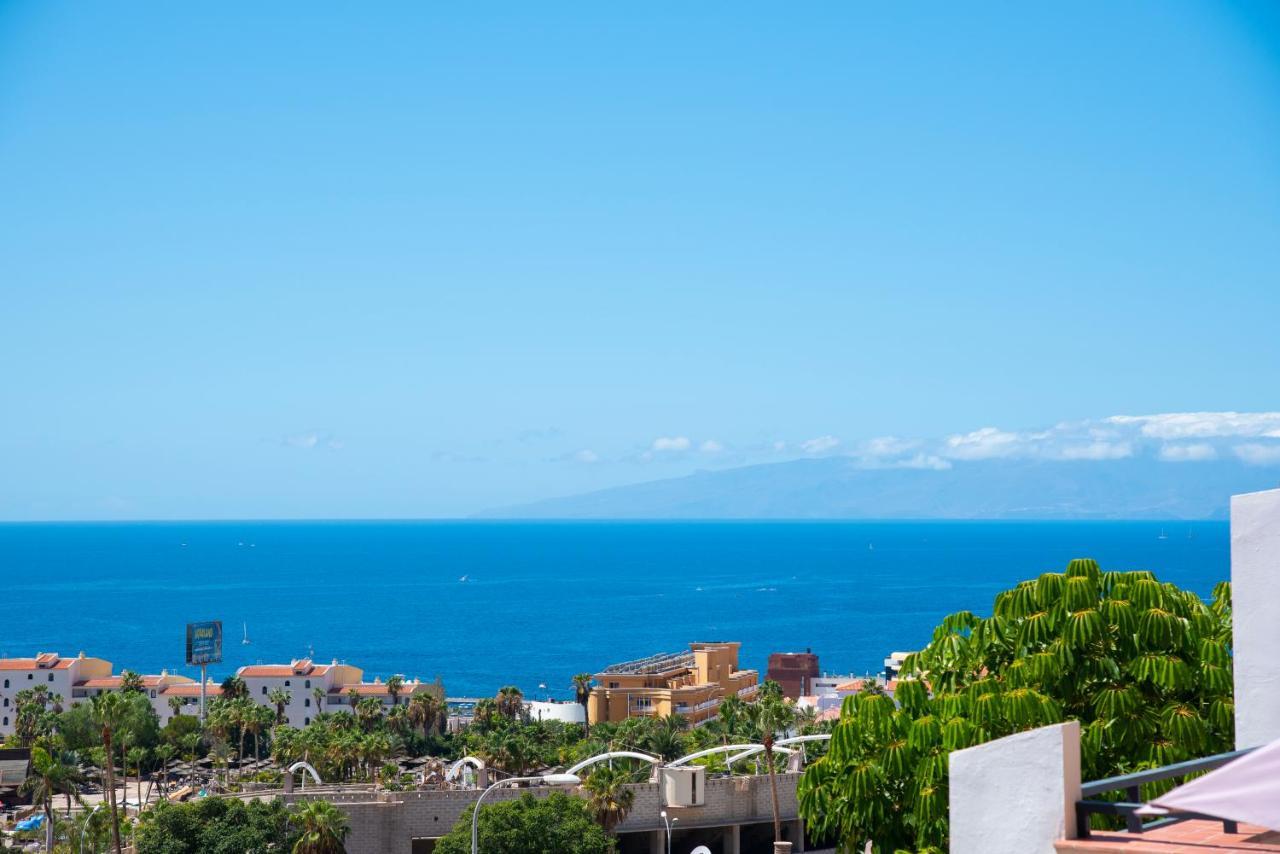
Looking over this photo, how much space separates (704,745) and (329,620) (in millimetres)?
139648

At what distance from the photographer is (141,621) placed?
616 ft

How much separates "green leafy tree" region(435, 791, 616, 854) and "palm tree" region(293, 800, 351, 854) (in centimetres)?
299

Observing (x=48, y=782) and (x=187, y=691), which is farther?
(x=187, y=691)

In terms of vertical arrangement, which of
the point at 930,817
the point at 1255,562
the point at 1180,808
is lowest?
the point at 930,817

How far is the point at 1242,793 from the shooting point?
6.09m

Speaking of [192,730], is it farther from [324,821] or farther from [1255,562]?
[1255,562]

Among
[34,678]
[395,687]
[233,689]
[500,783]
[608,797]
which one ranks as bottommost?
[608,797]

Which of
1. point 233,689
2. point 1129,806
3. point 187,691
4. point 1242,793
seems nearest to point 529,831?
point 1129,806

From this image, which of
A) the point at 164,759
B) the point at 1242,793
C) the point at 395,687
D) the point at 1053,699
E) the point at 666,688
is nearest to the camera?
the point at 1242,793

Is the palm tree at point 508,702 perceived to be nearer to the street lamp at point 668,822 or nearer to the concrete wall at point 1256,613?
the street lamp at point 668,822

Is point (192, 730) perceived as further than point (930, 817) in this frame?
Yes

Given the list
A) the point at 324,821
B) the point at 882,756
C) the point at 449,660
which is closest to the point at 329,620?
the point at 449,660

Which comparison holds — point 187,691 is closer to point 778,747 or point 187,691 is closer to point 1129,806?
point 778,747

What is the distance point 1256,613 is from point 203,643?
308 ft
